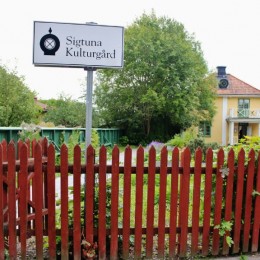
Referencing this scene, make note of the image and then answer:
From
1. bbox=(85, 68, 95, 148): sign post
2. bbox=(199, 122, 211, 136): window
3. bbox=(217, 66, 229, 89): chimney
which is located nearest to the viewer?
bbox=(85, 68, 95, 148): sign post

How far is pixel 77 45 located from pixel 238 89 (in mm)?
35694

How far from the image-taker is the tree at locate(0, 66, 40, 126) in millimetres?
26875

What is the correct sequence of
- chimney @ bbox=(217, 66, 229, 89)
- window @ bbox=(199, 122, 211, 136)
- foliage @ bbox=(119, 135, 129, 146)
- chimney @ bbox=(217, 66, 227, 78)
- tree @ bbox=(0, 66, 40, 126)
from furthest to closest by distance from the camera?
chimney @ bbox=(217, 66, 227, 78)
chimney @ bbox=(217, 66, 229, 89)
window @ bbox=(199, 122, 211, 136)
foliage @ bbox=(119, 135, 129, 146)
tree @ bbox=(0, 66, 40, 126)

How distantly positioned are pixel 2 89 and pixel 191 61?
1670 cm

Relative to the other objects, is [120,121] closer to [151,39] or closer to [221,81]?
[151,39]

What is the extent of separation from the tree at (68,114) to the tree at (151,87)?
6.76 ft

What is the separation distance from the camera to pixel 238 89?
36875mm

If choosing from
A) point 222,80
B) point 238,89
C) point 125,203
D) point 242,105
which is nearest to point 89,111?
point 125,203

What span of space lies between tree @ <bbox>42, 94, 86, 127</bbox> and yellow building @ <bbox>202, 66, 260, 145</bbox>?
45.1 feet

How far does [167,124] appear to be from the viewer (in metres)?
32.8

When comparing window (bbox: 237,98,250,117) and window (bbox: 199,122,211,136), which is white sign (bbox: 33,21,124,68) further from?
window (bbox: 237,98,250,117)

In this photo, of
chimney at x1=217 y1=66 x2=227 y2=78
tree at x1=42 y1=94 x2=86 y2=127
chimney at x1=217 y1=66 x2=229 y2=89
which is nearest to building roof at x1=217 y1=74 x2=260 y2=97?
chimney at x1=217 y1=66 x2=229 y2=89

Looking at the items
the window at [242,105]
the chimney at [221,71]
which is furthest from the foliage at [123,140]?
the chimney at [221,71]

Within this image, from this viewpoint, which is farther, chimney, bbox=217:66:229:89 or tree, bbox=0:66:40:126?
chimney, bbox=217:66:229:89
